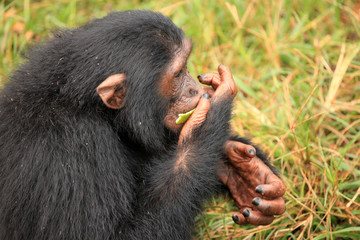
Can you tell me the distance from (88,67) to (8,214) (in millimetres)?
1277

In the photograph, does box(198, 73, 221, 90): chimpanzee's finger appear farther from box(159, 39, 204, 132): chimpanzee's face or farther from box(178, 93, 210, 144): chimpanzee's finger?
box(178, 93, 210, 144): chimpanzee's finger

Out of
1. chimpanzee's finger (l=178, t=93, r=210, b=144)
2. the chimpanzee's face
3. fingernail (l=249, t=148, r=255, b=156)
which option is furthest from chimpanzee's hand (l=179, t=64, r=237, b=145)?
fingernail (l=249, t=148, r=255, b=156)

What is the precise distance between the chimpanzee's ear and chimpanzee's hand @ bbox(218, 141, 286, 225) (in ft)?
3.55

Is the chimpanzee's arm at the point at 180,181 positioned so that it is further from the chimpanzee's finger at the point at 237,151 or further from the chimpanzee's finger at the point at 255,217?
the chimpanzee's finger at the point at 255,217

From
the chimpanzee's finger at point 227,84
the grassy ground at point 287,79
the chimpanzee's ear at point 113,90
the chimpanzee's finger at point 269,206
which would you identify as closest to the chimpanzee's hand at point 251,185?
the chimpanzee's finger at point 269,206

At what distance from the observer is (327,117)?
18.4 feet

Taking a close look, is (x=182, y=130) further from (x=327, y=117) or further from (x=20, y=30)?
(x=20, y=30)

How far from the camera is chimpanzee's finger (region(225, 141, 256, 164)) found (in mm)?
4211

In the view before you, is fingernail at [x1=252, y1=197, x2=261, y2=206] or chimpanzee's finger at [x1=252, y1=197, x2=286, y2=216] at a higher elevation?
fingernail at [x1=252, y1=197, x2=261, y2=206]

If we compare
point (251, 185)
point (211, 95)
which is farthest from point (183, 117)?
point (251, 185)

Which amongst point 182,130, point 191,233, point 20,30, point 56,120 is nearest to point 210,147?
point 182,130

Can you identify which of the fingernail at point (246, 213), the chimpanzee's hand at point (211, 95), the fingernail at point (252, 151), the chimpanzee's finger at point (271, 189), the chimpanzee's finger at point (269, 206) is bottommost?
the fingernail at point (246, 213)

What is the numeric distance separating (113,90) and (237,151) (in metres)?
1.23

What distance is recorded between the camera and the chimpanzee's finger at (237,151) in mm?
4211
